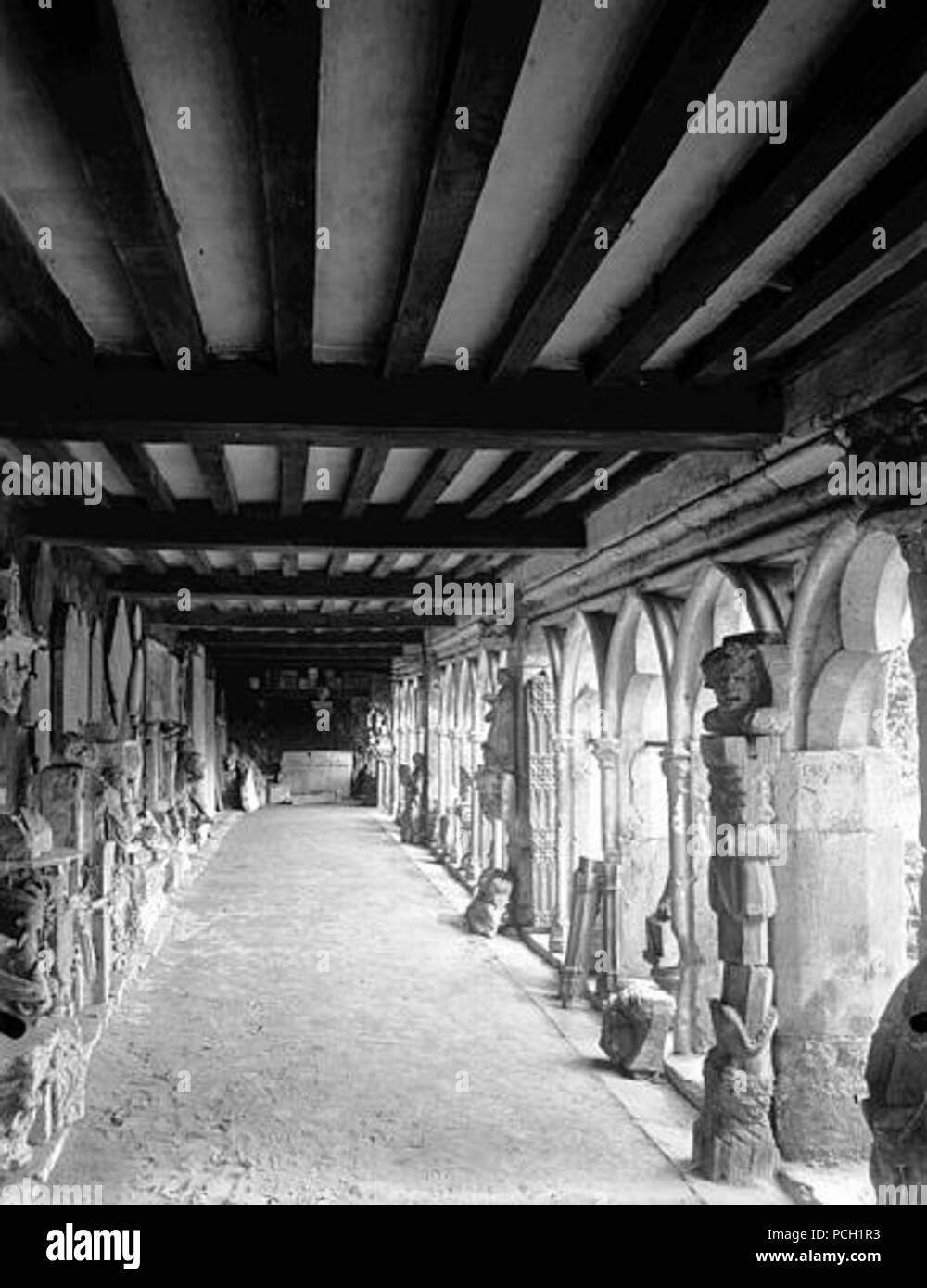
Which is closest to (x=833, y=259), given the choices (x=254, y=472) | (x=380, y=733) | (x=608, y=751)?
(x=254, y=472)

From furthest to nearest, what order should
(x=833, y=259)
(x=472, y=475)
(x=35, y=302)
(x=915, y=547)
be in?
(x=472, y=475), (x=915, y=547), (x=35, y=302), (x=833, y=259)

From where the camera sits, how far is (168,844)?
35.5 feet

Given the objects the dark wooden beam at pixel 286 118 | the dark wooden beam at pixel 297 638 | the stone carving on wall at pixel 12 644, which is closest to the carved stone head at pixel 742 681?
the dark wooden beam at pixel 286 118

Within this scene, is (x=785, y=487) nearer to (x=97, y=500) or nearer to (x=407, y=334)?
(x=407, y=334)

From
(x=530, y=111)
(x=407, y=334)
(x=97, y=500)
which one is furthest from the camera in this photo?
(x=97, y=500)

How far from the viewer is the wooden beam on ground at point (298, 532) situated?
239 inches

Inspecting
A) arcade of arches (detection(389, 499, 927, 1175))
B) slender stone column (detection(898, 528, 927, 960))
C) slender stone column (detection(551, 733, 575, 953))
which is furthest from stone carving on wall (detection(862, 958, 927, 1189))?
slender stone column (detection(551, 733, 575, 953))

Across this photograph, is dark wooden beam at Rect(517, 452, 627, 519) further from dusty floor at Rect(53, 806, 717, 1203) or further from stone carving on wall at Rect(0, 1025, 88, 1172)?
stone carving on wall at Rect(0, 1025, 88, 1172)

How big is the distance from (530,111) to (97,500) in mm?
4261

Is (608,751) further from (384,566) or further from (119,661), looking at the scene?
(119,661)

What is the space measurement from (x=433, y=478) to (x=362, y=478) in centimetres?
36

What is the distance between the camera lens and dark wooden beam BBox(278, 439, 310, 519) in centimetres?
464

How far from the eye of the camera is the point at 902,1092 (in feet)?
8.86
